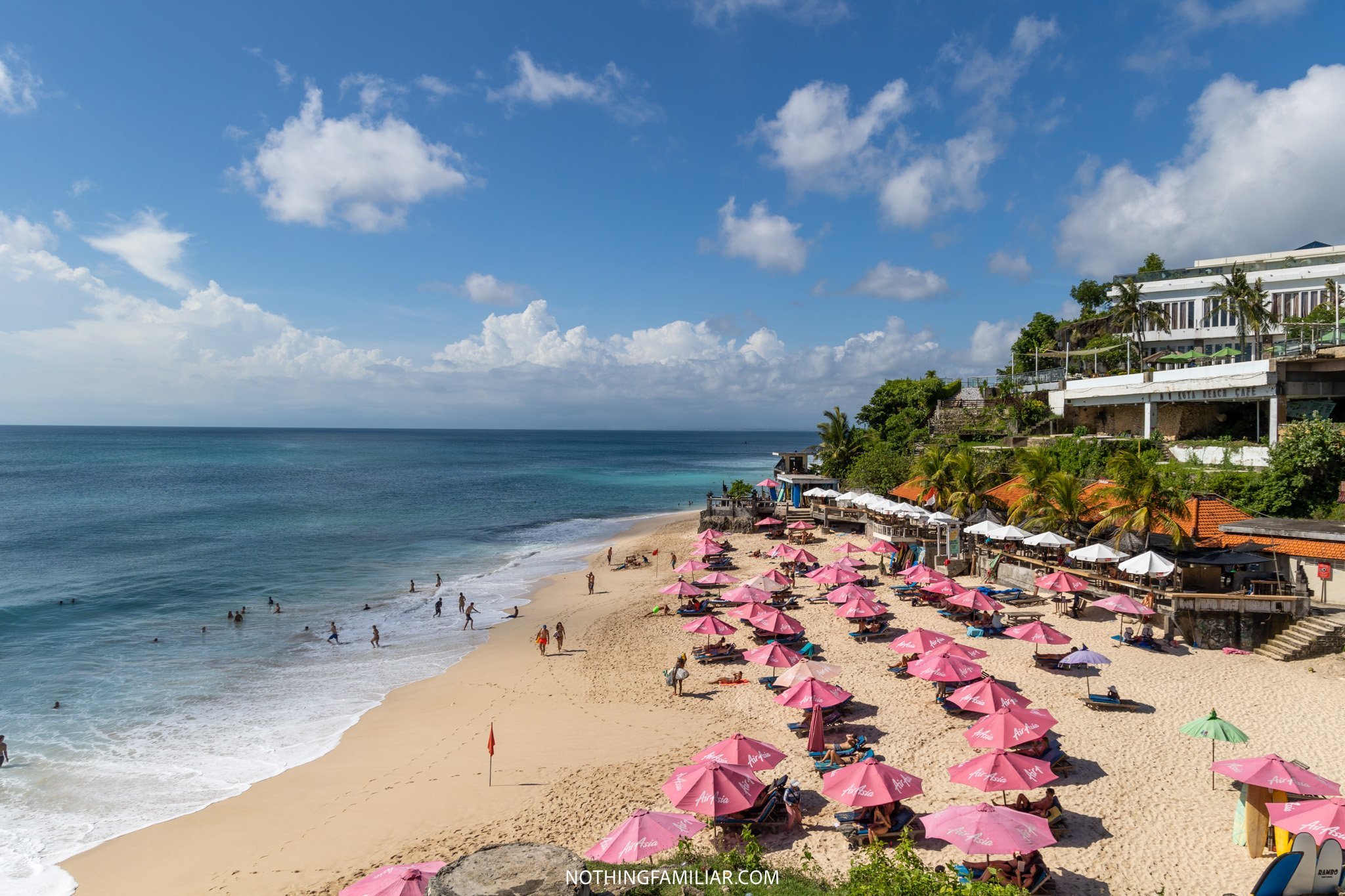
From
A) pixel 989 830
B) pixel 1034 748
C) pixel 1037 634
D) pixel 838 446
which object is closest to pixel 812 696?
pixel 1034 748

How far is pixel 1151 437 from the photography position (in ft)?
107

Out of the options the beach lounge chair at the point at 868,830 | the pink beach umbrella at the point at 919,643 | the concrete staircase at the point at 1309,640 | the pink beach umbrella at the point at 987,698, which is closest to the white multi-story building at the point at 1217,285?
the concrete staircase at the point at 1309,640

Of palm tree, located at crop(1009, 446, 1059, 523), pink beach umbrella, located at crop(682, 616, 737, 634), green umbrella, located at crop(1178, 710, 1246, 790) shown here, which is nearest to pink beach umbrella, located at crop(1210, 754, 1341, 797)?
green umbrella, located at crop(1178, 710, 1246, 790)

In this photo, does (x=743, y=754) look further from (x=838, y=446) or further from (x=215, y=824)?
(x=838, y=446)

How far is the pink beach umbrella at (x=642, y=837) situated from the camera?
8.80 m

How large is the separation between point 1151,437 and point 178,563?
50775mm

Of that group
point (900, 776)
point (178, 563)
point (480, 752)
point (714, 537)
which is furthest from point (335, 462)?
point (900, 776)

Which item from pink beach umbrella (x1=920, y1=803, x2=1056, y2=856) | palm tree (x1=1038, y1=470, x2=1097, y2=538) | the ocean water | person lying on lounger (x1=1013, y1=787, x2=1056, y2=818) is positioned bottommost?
the ocean water

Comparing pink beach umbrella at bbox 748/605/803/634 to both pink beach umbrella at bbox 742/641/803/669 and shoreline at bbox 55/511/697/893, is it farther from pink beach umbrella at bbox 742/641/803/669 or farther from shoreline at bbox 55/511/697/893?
shoreline at bbox 55/511/697/893

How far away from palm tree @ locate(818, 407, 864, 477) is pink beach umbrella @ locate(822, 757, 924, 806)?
37.4 m

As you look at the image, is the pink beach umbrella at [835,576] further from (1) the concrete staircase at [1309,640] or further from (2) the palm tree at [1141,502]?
(1) the concrete staircase at [1309,640]

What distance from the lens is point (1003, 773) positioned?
34.4 ft

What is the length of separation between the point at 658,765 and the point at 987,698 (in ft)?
21.5

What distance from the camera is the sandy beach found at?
11008mm
